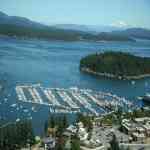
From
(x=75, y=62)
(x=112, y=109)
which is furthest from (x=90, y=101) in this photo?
(x=75, y=62)

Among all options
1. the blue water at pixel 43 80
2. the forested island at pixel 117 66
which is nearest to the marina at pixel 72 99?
the blue water at pixel 43 80

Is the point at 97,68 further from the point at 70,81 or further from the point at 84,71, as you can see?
the point at 70,81

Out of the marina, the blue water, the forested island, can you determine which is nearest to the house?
the blue water

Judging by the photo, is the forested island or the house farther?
the forested island

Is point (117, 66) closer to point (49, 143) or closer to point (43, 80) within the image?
point (43, 80)

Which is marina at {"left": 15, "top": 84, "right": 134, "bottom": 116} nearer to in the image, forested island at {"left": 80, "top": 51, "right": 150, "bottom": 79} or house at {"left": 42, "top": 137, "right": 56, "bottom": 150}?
house at {"left": 42, "top": 137, "right": 56, "bottom": 150}

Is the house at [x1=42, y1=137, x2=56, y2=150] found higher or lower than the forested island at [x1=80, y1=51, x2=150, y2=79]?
lower

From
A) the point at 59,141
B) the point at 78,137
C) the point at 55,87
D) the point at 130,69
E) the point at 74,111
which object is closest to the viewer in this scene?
the point at 59,141
